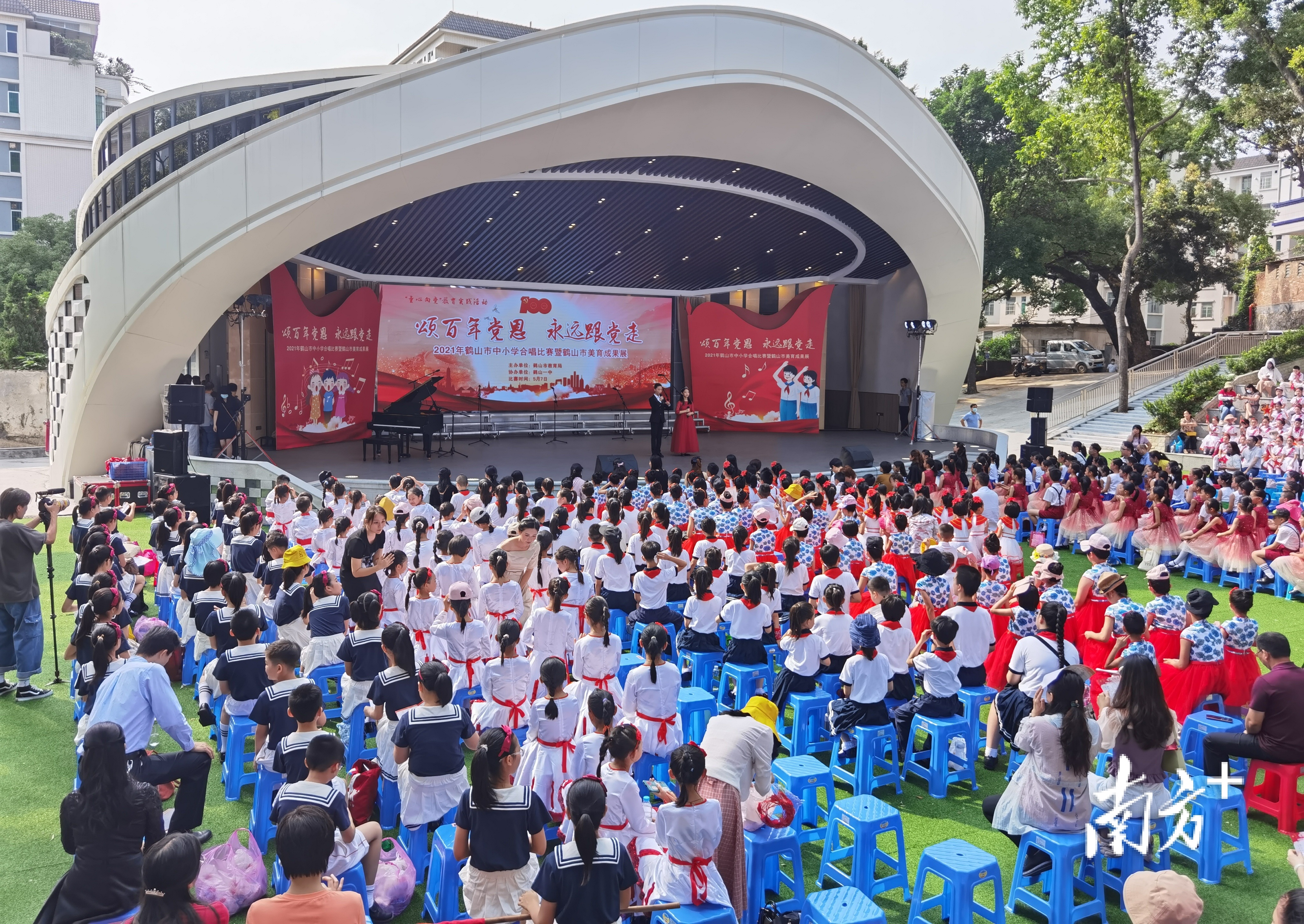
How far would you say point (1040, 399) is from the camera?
1602 centimetres

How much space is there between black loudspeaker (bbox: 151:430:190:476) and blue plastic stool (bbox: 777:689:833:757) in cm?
904

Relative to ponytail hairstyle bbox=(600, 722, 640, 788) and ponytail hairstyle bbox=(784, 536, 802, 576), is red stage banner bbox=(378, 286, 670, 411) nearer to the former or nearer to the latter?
ponytail hairstyle bbox=(784, 536, 802, 576)

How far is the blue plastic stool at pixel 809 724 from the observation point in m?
5.20

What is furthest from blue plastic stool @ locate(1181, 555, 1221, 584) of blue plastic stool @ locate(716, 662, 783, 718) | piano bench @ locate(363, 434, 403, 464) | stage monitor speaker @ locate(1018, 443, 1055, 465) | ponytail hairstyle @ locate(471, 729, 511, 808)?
piano bench @ locate(363, 434, 403, 464)

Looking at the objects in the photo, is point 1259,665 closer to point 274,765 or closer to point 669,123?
point 274,765

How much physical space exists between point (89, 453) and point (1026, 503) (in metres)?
13.1

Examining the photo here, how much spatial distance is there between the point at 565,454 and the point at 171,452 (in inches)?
294

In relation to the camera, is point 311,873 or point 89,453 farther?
point 89,453

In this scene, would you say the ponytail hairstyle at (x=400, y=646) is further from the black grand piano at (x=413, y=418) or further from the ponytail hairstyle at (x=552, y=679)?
the black grand piano at (x=413, y=418)

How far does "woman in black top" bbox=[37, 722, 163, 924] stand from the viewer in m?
2.92

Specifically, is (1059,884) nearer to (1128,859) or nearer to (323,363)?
(1128,859)

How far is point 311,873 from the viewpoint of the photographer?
2611 mm

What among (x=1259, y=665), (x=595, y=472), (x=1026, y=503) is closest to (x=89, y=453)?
(x=595, y=472)

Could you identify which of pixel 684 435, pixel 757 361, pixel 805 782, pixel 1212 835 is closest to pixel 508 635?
pixel 805 782
